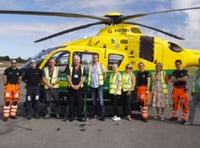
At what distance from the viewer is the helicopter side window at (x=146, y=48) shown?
40.2 ft

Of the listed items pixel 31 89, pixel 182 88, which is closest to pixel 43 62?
pixel 31 89

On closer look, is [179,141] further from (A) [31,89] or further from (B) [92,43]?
(B) [92,43]

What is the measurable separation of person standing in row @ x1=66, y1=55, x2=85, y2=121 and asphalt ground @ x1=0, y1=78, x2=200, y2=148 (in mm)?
436

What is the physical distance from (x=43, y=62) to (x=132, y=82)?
320 cm

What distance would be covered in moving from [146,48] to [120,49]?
2.93 feet

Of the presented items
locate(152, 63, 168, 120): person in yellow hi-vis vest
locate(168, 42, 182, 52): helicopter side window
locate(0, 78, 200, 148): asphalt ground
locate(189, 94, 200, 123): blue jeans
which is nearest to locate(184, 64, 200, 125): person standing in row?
locate(189, 94, 200, 123): blue jeans

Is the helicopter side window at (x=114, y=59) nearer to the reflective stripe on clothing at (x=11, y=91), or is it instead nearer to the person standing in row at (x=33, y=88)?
the person standing in row at (x=33, y=88)

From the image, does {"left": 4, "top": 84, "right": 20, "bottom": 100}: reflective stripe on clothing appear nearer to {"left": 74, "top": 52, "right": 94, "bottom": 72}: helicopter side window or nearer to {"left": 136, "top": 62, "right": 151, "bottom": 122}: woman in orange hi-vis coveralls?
{"left": 74, "top": 52, "right": 94, "bottom": 72}: helicopter side window

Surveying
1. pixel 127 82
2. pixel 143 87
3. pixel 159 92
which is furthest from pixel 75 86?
pixel 159 92

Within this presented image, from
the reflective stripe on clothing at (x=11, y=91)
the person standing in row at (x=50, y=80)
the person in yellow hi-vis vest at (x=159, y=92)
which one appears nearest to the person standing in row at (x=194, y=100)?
the person in yellow hi-vis vest at (x=159, y=92)

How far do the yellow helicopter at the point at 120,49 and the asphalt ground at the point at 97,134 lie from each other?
2.38 metres

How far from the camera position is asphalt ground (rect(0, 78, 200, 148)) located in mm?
7125

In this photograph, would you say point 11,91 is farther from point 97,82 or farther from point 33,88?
point 97,82

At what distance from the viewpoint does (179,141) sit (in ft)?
24.5
